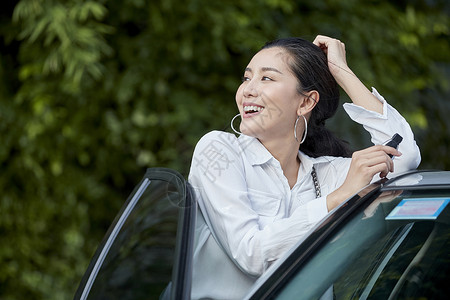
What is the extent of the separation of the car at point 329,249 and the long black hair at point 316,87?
474mm

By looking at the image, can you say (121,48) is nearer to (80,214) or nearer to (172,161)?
(172,161)

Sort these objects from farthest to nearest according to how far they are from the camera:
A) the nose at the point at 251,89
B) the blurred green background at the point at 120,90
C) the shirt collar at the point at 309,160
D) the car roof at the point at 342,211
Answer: the blurred green background at the point at 120,90 → the shirt collar at the point at 309,160 → the nose at the point at 251,89 → the car roof at the point at 342,211

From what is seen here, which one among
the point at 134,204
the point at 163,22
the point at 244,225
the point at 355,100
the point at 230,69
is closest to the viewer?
the point at 244,225

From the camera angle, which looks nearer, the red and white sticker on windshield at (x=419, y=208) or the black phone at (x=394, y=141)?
the red and white sticker on windshield at (x=419, y=208)

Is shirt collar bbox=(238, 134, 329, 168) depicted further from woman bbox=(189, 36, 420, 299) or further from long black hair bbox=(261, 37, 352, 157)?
long black hair bbox=(261, 37, 352, 157)

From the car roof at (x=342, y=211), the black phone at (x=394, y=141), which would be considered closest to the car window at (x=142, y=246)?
the car roof at (x=342, y=211)

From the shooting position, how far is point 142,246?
5.56 feet

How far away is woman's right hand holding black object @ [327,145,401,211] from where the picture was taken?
62.7 inches

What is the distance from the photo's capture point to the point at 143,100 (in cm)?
408

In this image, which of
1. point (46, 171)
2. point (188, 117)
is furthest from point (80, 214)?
point (188, 117)

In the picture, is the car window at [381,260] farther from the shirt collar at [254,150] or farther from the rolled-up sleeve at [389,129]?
the shirt collar at [254,150]

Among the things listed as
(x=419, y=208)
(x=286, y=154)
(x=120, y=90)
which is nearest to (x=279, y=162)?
(x=286, y=154)

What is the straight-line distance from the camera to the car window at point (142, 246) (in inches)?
61.3

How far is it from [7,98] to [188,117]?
1.19 meters
